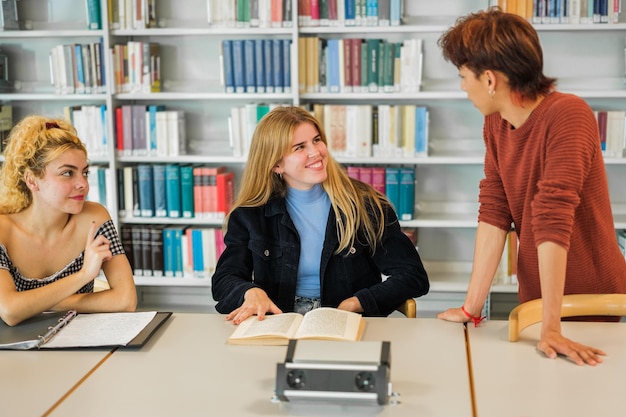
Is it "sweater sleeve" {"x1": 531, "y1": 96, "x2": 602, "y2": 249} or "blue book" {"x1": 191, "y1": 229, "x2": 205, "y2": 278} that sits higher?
"sweater sleeve" {"x1": 531, "y1": 96, "x2": 602, "y2": 249}

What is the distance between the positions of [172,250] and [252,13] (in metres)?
1.36

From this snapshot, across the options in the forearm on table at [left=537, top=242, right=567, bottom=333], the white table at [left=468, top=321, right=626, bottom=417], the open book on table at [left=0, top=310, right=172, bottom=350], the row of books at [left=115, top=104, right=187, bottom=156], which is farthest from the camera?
the row of books at [left=115, top=104, right=187, bottom=156]

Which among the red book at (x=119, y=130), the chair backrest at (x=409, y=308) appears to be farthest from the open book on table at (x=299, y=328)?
the red book at (x=119, y=130)

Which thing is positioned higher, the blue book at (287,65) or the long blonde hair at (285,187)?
the blue book at (287,65)

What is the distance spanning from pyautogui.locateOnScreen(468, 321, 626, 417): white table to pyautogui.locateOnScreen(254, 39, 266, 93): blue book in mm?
2522

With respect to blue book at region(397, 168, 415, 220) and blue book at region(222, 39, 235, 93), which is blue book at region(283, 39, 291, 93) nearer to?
blue book at region(222, 39, 235, 93)

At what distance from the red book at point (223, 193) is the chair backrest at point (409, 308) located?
207cm

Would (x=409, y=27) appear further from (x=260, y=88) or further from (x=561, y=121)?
(x=561, y=121)

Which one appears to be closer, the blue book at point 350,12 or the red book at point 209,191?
the blue book at point 350,12

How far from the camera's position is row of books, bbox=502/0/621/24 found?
3895 millimetres

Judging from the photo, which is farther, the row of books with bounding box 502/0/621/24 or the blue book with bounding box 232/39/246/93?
the blue book with bounding box 232/39/246/93

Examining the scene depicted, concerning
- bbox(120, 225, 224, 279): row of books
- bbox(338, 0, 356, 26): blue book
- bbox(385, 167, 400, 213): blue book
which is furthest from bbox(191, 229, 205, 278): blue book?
bbox(338, 0, 356, 26): blue book

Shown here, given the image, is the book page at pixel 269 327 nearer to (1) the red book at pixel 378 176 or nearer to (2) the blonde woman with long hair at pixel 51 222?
(2) the blonde woman with long hair at pixel 51 222

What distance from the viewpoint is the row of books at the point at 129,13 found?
164 inches
